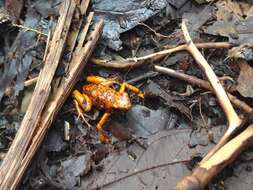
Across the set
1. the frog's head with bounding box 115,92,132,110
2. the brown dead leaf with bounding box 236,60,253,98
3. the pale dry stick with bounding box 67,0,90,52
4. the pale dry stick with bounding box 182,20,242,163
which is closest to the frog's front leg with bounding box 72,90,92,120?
the frog's head with bounding box 115,92,132,110

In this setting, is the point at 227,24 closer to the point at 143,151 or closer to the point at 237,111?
the point at 237,111

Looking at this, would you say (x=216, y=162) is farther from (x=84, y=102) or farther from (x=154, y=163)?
(x=84, y=102)

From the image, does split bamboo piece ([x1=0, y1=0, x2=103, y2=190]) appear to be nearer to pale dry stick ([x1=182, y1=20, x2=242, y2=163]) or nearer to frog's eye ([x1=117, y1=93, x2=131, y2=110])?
frog's eye ([x1=117, y1=93, x2=131, y2=110])

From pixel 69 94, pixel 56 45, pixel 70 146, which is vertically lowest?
pixel 70 146

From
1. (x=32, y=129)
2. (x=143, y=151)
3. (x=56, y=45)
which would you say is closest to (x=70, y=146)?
(x=32, y=129)

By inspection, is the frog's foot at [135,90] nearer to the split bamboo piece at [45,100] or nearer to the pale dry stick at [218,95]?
the split bamboo piece at [45,100]
